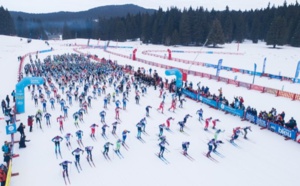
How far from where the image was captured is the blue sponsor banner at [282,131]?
18.5m

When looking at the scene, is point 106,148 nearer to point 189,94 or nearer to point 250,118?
point 250,118

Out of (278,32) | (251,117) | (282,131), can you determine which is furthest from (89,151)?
(278,32)

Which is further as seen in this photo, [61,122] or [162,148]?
[61,122]

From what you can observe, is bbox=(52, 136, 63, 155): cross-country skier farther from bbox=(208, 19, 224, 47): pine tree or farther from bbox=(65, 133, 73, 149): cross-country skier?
bbox=(208, 19, 224, 47): pine tree

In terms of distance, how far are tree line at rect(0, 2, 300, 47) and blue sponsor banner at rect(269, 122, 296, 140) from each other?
224ft

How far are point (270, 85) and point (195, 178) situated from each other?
25.8 meters

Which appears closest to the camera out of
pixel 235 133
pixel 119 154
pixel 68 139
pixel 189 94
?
pixel 119 154

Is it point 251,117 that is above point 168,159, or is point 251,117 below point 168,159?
above

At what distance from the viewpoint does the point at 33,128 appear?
64.6 ft

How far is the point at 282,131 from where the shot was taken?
19219mm

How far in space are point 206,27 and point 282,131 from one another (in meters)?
85.7

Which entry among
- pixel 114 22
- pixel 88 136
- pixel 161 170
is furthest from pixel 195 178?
pixel 114 22

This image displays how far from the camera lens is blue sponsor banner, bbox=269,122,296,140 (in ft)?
60.5

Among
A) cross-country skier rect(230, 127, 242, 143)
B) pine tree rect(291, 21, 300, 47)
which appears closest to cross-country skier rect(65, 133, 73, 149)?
cross-country skier rect(230, 127, 242, 143)
